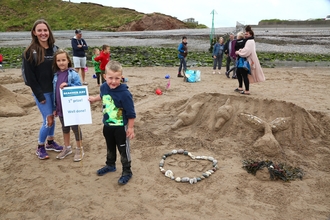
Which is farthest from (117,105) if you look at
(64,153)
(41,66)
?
(64,153)

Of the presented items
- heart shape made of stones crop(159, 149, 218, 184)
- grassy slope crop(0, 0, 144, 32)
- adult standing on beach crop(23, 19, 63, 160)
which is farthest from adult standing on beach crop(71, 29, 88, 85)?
grassy slope crop(0, 0, 144, 32)

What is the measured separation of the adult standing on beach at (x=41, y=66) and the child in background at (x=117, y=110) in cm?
80

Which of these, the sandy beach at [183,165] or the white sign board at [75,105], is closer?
the sandy beach at [183,165]

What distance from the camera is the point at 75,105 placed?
396 centimetres

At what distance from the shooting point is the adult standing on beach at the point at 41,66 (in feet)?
12.7

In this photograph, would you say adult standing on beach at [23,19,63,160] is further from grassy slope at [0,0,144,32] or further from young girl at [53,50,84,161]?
grassy slope at [0,0,144,32]

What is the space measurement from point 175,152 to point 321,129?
2.93 metres

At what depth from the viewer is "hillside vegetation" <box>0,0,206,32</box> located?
5578 centimetres

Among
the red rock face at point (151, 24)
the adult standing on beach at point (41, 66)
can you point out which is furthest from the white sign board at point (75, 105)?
the red rock face at point (151, 24)

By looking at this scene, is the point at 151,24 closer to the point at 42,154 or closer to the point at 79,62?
the point at 79,62

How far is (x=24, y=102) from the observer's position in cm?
730

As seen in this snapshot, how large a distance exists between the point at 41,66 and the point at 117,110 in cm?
141

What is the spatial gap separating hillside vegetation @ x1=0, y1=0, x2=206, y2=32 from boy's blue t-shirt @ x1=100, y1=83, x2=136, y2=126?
53.3 meters

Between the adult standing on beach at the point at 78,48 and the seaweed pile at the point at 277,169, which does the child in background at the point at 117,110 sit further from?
the adult standing on beach at the point at 78,48
